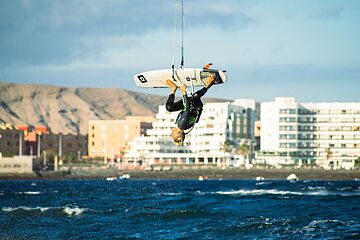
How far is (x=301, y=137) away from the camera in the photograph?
513 ft

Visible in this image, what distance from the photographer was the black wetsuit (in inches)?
808

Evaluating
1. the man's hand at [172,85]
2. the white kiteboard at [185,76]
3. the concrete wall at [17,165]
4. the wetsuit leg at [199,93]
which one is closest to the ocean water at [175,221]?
the white kiteboard at [185,76]

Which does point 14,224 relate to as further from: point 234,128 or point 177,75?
point 234,128

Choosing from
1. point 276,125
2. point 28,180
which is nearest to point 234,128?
point 276,125

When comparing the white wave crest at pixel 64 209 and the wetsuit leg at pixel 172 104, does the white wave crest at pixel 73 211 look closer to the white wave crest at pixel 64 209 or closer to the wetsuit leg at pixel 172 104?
the white wave crest at pixel 64 209

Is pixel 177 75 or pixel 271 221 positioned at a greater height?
pixel 177 75

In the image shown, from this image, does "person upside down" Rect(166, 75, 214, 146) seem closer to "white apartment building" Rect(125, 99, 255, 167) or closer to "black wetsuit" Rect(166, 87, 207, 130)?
"black wetsuit" Rect(166, 87, 207, 130)

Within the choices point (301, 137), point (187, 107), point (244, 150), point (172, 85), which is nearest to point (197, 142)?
point (244, 150)

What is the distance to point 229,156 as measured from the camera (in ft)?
572

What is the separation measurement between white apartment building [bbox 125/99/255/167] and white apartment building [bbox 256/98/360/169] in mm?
9474

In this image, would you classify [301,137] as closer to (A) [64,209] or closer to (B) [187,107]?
(A) [64,209]

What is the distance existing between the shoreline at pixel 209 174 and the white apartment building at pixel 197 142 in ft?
44.5

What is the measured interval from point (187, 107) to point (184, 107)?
16 centimetres

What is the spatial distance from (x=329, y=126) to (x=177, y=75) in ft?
387
